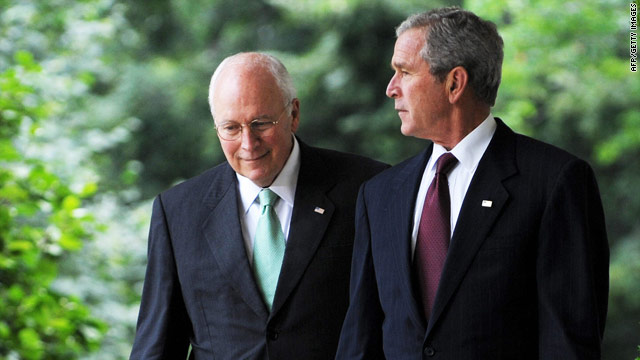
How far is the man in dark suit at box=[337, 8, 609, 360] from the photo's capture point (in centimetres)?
215

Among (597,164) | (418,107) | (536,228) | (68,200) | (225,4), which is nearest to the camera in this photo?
(536,228)

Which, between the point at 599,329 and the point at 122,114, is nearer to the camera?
the point at 599,329

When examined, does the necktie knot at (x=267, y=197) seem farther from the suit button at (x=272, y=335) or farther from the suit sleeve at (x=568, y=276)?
the suit sleeve at (x=568, y=276)

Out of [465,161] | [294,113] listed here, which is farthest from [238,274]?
[465,161]

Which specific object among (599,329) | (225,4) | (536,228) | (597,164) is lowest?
(599,329)

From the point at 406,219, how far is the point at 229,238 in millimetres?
605

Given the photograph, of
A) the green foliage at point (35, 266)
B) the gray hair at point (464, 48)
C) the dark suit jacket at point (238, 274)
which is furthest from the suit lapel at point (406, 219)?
the green foliage at point (35, 266)

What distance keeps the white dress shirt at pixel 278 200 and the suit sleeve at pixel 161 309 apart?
234mm

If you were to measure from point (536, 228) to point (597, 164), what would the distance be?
6.97m

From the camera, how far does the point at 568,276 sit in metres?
A: 2.14

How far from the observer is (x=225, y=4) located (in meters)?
10.7

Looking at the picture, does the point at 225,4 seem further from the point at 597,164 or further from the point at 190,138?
the point at 597,164

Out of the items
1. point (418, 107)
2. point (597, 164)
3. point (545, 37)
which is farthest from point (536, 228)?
point (597, 164)

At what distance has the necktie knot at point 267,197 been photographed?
2.81m
